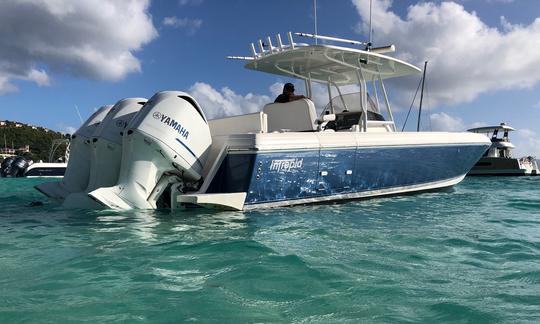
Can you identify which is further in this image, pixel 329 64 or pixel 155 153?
pixel 329 64

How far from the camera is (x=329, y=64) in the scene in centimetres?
1032

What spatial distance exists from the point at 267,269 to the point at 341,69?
26.5ft

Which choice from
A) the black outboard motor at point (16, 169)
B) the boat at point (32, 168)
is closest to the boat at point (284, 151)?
the boat at point (32, 168)

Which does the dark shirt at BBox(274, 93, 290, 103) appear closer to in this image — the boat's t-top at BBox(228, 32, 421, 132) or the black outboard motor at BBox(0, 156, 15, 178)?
the boat's t-top at BBox(228, 32, 421, 132)

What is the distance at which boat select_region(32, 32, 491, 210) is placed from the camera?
21.7 ft

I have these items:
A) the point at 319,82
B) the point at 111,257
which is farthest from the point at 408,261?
the point at 319,82

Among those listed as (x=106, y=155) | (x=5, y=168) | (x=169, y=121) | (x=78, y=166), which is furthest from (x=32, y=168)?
(x=169, y=121)

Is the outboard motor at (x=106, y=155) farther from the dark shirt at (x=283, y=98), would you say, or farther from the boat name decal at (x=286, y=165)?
the dark shirt at (x=283, y=98)

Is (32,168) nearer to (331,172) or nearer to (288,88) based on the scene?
(288,88)

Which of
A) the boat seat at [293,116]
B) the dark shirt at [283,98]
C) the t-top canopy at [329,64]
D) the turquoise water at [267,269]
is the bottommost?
the turquoise water at [267,269]

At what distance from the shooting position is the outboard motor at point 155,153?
6488 mm

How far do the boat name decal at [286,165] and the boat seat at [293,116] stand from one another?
154 centimetres

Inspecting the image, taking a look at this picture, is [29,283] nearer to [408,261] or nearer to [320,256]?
[320,256]

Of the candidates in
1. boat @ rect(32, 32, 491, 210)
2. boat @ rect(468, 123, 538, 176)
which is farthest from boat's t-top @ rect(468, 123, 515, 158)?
boat @ rect(32, 32, 491, 210)
